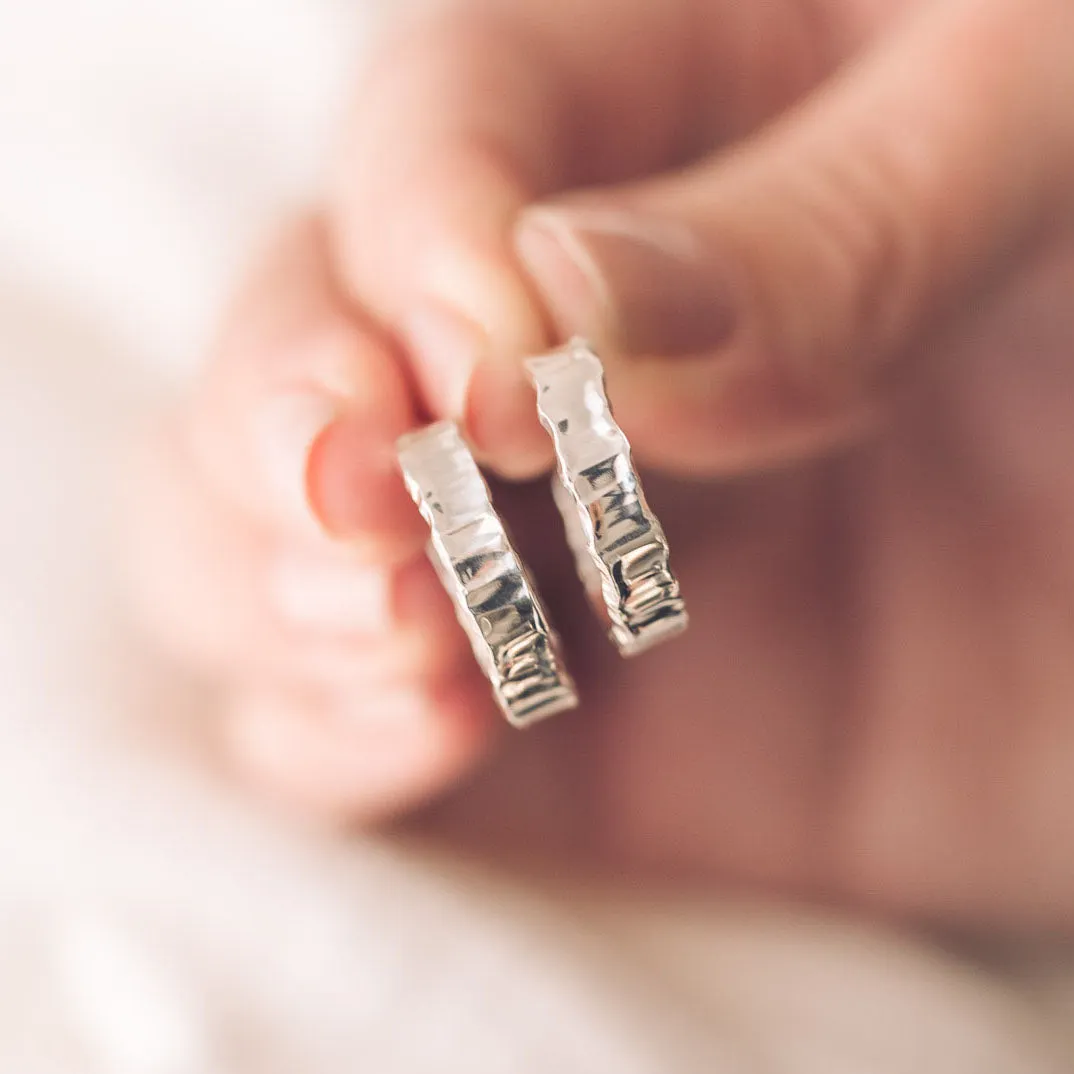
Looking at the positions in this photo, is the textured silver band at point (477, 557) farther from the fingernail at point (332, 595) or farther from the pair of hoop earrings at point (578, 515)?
the fingernail at point (332, 595)

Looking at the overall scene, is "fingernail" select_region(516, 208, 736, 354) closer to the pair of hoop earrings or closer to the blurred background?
the pair of hoop earrings

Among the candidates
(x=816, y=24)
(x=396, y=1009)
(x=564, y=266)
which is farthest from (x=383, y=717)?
(x=816, y=24)

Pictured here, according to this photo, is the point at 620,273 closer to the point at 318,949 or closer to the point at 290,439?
the point at 290,439

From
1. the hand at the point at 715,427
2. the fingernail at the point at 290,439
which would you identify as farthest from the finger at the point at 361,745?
the fingernail at the point at 290,439

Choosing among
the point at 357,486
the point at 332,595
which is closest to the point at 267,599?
the point at 332,595

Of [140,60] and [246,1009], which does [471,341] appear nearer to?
[246,1009]

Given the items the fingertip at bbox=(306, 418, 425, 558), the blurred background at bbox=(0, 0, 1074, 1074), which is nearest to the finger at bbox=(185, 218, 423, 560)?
the fingertip at bbox=(306, 418, 425, 558)

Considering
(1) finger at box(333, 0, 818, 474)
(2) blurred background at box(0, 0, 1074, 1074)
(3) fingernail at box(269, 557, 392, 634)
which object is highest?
(1) finger at box(333, 0, 818, 474)
